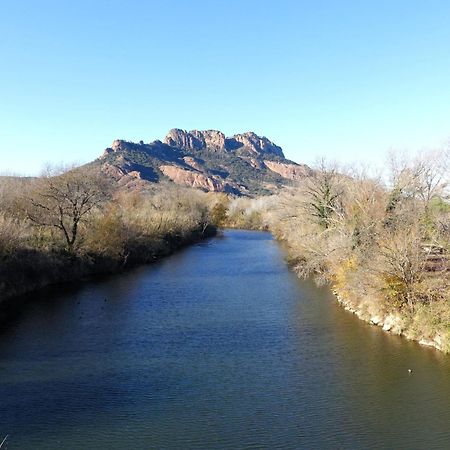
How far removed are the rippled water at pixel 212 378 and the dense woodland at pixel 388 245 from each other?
1360mm

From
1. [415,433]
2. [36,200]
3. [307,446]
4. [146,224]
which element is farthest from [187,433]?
[146,224]

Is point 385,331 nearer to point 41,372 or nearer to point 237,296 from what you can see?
point 237,296

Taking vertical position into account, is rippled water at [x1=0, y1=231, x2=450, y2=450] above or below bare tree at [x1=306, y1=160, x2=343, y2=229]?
below

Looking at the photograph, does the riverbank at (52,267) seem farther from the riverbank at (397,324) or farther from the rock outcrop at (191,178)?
the rock outcrop at (191,178)

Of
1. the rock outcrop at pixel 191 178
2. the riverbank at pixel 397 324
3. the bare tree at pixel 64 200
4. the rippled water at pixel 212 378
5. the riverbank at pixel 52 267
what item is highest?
the rock outcrop at pixel 191 178

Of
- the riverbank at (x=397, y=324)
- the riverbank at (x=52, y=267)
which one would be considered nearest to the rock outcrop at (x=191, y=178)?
the riverbank at (x=52, y=267)

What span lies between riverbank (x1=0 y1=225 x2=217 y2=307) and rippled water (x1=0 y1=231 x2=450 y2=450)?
6.07ft

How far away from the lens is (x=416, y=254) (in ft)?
73.2

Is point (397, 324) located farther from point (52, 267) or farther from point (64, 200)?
point (64, 200)

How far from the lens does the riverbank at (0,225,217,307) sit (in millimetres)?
29380

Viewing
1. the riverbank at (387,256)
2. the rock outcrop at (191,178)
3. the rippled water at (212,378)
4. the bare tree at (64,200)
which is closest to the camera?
the rippled water at (212,378)

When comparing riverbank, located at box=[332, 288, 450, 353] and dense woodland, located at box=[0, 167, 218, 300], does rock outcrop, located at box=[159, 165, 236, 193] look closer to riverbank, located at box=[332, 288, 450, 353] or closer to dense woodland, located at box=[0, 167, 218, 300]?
dense woodland, located at box=[0, 167, 218, 300]

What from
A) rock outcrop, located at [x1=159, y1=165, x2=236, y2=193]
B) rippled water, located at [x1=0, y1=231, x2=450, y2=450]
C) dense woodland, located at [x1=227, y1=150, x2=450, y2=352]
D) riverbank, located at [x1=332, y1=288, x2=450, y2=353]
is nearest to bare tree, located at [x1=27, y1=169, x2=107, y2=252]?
rippled water, located at [x1=0, y1=231, x2=450, y2=450]

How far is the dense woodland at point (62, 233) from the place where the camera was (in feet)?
101
